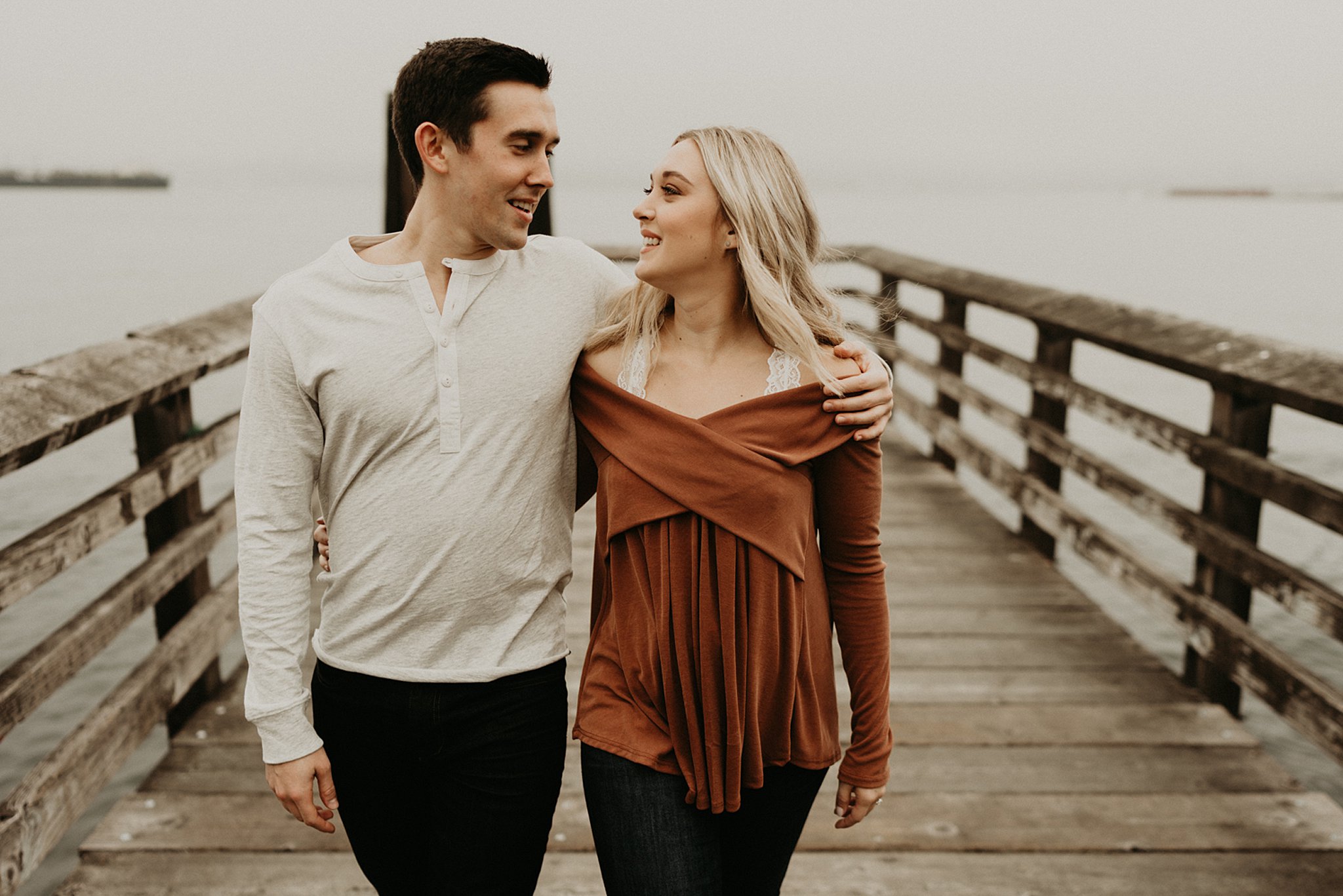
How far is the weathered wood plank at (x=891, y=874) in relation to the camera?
7.74 feet

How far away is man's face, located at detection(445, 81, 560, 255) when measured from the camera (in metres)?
1.57

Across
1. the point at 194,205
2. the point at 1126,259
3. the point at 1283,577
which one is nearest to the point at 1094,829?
the point at 1283,577

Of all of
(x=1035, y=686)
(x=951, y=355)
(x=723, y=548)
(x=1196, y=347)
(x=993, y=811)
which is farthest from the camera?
(x=951, y=355)

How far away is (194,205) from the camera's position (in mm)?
103125

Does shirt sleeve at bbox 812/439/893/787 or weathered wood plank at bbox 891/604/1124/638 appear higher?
shirt sleeve at bbox 812/439/893/787

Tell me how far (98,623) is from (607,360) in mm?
1571

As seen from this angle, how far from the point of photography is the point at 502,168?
5.17 feet

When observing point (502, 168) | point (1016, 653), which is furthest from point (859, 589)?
point (1016, 653)

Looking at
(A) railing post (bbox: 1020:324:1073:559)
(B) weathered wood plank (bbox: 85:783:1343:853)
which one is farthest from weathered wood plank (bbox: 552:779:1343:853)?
(A) railing post (bbox: 1020:324:1073:559)

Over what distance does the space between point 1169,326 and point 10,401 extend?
2958 mm

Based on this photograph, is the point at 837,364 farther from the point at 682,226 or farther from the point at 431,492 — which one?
the point at 431,492

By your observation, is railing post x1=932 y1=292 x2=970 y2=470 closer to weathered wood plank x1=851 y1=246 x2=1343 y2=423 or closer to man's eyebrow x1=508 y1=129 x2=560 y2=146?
weathered wood plank x1=851 y1=246 x2=1343 y2=423

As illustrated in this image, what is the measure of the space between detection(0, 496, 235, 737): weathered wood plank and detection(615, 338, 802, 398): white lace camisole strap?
1.41 meters

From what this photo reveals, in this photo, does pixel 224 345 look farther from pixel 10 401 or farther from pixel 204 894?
pixel 204 894
